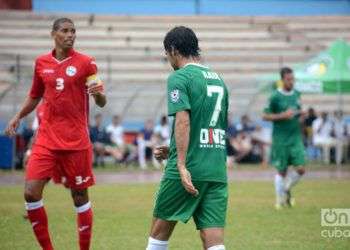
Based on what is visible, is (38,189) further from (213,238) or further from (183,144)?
(213,238)

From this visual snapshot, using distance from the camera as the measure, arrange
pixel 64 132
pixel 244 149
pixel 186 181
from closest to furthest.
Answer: pixel 186 181 < pixel 64 132 < pixel 244 149

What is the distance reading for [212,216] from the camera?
7855 millimetres

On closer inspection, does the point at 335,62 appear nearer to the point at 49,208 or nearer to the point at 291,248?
the point at 49,208

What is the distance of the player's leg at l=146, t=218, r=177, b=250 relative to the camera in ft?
26.0

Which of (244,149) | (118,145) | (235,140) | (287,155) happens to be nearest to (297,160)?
(287,155)

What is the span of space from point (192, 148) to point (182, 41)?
91 cm

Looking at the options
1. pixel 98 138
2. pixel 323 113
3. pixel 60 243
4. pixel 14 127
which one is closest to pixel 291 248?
pixel 60 243

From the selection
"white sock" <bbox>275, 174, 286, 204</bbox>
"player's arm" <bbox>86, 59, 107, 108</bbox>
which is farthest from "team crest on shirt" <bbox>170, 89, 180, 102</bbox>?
"white sock" <bbox>275, 174, 286, 204</bbox>

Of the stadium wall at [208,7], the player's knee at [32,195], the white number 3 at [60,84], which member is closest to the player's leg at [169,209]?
the player's knee at [32,195]

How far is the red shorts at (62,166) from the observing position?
10.2 meters

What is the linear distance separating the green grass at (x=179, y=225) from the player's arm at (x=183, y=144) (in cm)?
405

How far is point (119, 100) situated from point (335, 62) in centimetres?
719

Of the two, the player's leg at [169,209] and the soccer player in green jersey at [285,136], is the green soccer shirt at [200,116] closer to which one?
the player's leg at [169,209]

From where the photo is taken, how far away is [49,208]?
1681 cm
